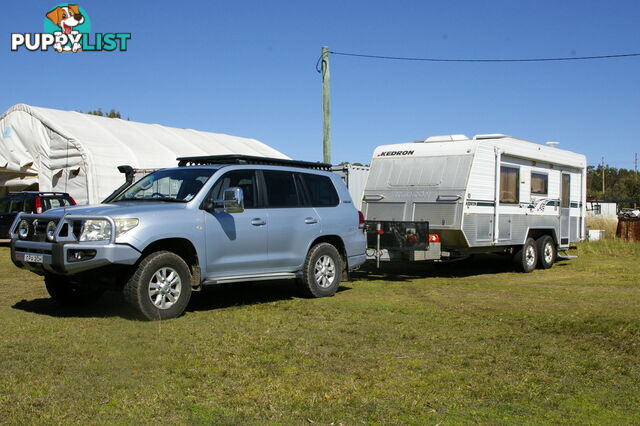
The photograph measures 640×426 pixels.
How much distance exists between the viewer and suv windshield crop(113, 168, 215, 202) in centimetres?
898

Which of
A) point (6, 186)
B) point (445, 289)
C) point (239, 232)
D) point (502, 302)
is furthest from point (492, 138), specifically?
point (6, 186)

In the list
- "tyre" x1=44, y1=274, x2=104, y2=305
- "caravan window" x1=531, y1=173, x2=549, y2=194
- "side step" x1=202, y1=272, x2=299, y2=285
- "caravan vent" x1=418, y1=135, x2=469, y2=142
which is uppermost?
"caravan vent" x1=418, y1=135, x2=469, y2=142

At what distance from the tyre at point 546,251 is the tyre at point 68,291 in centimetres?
975

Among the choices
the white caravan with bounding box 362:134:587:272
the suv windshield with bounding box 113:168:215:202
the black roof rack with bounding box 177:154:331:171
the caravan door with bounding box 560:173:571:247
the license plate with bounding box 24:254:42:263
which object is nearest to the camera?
the license plate with bounding box 24:254:42:263

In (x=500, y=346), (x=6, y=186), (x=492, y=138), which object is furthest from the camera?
(x=6, y=186)

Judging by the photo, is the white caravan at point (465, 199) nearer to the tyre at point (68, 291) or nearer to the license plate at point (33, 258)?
the tyre at point (68, 291)

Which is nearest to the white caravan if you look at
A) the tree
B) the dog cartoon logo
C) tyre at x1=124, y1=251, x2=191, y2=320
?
tyre at x1=124, y1=251, x2=191, y2=320

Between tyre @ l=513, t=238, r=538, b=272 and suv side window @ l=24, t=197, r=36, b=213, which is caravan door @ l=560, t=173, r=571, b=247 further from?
suv side window @ l=24, t=197, r=36, b=213

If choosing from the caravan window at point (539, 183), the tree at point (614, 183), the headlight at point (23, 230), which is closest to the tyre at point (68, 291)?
the headlight at point (23, 230)

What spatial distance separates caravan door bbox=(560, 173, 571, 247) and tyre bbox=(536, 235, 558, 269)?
16.1 inches

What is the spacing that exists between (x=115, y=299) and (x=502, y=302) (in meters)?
5.41

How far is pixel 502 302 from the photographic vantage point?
10.2 m

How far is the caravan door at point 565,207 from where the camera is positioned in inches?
643

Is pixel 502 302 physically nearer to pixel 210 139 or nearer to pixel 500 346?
pixel 500 346
